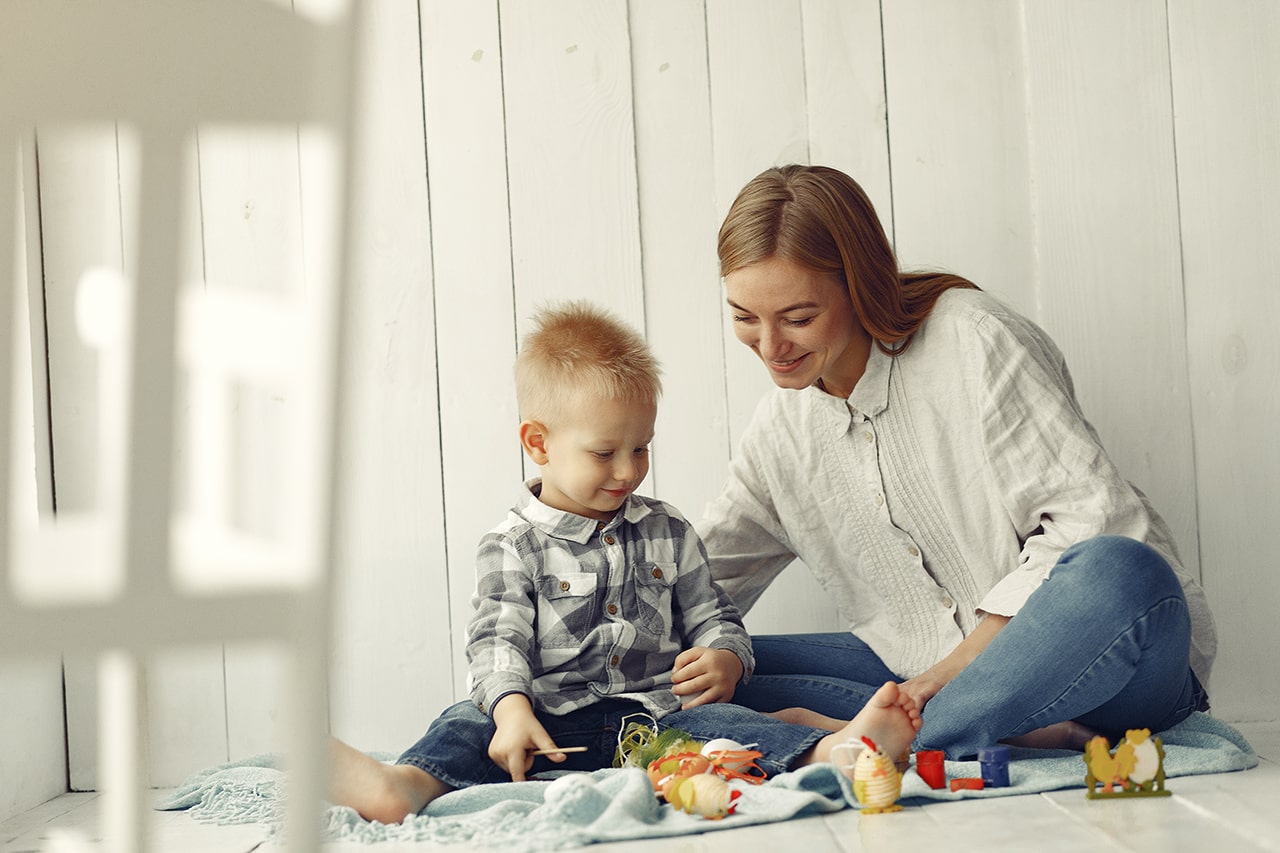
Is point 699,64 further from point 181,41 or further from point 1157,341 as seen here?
point 181,41

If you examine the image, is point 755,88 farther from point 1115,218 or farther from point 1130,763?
point 1130,763

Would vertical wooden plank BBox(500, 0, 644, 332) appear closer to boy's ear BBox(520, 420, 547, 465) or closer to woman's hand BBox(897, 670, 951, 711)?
boy's ear BBox(520, 420, 547, 465)

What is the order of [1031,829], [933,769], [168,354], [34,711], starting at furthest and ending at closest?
[34,711], [933,769], [1031,829], [168,354]

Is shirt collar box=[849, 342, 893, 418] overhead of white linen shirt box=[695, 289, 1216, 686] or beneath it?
overhead

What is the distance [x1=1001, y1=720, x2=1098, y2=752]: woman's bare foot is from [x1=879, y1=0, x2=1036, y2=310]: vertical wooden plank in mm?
607

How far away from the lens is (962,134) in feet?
5.29

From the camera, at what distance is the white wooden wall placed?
1.59m

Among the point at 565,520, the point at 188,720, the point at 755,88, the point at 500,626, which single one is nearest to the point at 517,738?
the point at 500,626

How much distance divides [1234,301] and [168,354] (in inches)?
58.8

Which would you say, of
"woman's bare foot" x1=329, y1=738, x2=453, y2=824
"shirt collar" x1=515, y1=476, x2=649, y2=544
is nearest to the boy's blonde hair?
"shirt collar" x1=515, y1=476, x2=649, y2=544

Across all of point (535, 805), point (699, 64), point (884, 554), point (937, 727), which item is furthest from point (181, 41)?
point (699, 64)

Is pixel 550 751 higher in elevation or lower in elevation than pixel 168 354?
lower

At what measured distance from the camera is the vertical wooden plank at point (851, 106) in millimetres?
1617

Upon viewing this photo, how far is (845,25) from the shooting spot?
5.32 ft
